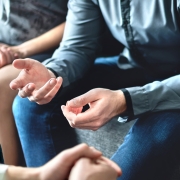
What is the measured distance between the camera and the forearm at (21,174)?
65cm

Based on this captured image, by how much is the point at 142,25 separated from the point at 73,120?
0.32 m

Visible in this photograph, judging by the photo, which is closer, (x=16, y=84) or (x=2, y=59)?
(x=16, y=84)

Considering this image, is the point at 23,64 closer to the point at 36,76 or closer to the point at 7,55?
the point at 36,76

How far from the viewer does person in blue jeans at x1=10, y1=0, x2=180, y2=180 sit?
0.77 metres

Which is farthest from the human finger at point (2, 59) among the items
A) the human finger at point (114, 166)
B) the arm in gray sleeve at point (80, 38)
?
the human finger at point (114, 166)

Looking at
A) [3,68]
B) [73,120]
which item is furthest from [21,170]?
[3,68]

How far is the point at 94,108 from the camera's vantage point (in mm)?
768

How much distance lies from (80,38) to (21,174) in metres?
0.47

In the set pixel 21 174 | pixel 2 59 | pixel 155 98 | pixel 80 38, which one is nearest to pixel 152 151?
pixel 155 98

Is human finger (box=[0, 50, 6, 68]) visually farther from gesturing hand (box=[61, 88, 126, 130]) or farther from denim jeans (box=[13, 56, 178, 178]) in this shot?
gesturing hand (box=[61, 88, 126, 130])

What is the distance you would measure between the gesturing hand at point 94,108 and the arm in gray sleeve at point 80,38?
0.20m

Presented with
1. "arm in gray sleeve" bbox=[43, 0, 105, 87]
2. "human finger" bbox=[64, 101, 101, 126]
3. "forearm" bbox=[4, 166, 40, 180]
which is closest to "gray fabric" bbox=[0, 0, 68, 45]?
"arm in gray sleeve" bbox=[43, 0, 105, 87]

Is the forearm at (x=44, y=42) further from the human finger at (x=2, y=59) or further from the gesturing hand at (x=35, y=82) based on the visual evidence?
the gesturing hand at (x=35, y=82)

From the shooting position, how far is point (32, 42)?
1.16 m
